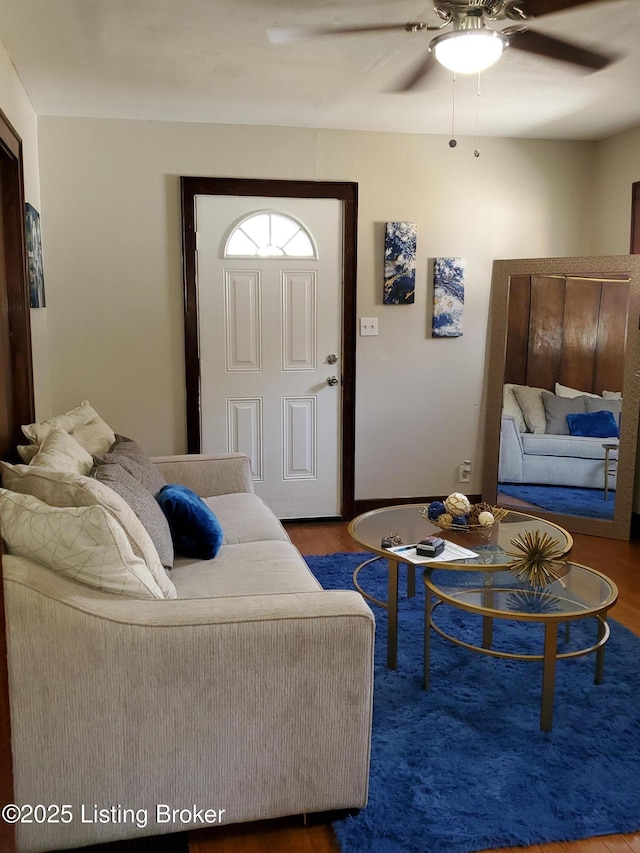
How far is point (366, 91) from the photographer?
11.4 ft

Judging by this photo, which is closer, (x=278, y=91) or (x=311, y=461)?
(x=278, y=91)

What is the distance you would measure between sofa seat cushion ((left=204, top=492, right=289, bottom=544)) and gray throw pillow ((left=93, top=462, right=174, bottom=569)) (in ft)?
1.43

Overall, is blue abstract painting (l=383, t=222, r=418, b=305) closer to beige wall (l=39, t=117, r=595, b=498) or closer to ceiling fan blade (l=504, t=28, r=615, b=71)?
beige wall (l=39, t=117, r=595, b=498)

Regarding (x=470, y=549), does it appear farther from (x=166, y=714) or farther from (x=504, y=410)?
(x=504, y=410)

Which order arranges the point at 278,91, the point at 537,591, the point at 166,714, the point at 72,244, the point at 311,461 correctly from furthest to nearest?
the point at 311,461 → the point at 72,244 → the point at 278,91 → the point at 537,591 → the point at 166,714

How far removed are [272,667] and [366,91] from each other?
285 cm

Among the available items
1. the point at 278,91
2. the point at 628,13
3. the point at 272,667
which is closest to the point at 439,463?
the point at 278,91

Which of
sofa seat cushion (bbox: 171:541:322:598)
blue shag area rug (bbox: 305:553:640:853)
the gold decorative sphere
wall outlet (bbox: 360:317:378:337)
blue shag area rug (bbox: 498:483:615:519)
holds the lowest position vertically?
blue shag area rug (bbox: 305:553:640:853)

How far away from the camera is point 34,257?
11.5 ft

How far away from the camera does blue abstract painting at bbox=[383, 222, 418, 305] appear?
4.40 metres

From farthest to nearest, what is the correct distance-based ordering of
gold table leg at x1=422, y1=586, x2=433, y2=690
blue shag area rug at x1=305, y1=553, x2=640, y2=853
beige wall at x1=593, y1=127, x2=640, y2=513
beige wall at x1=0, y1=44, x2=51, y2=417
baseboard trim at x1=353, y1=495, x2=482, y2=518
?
baseboard trim at x1=353, y1=495, x2=482, y2=518 → beige wall at x1=593, y1=127, x2=640, y2=513 → beige wall at x1=0, y1=44, x2=51, y2=417 → gold table leg at x1=422, y1=586, x2=433, y2=690 → blue shag area rug at x1=305, y1=553, x2=640, y2=853

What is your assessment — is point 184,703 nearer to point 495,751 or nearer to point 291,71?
point 495,751

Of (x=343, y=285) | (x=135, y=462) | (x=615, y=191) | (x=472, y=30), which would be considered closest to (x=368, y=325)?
(x=343, y=285)

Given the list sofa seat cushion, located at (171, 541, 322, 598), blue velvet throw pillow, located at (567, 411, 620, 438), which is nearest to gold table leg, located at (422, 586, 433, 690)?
sofa seat cushion, located at (171, 541, 322, 598)
